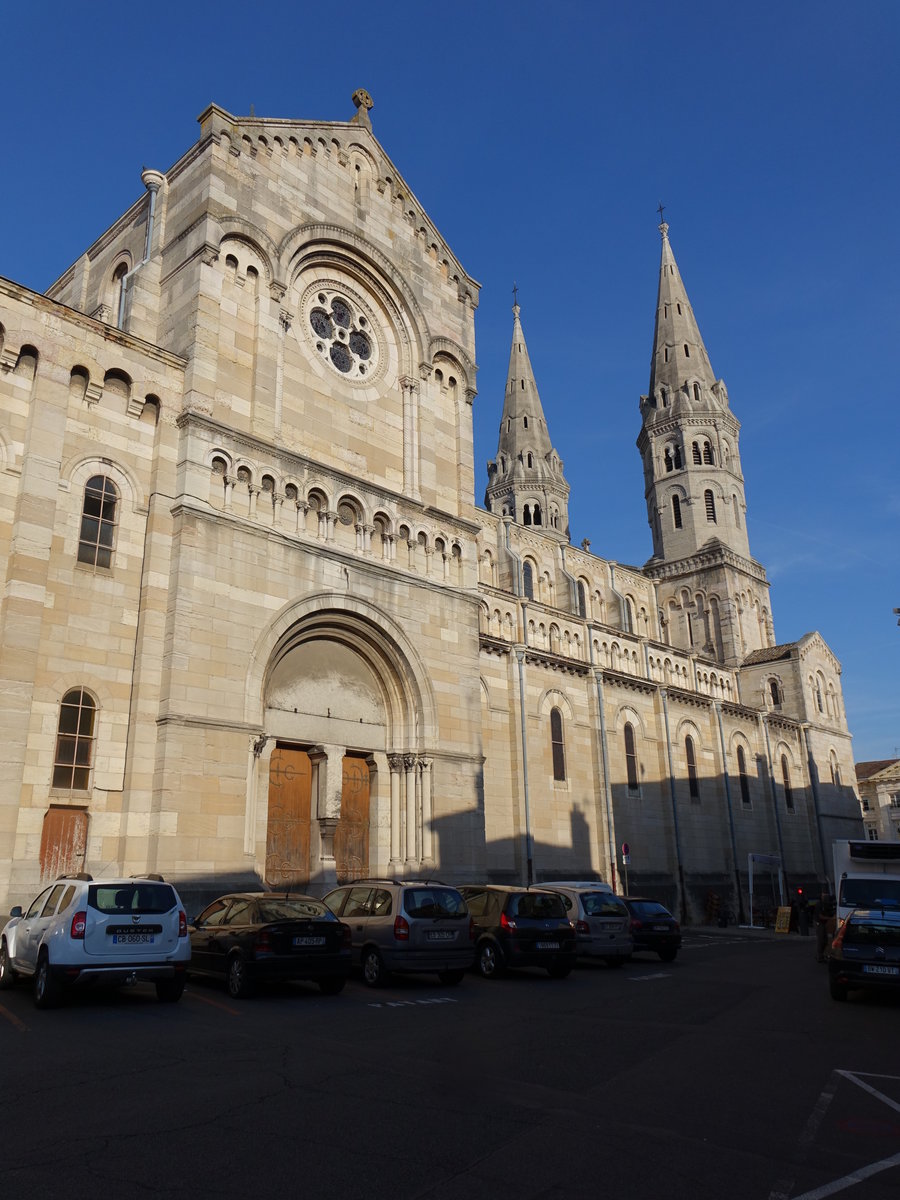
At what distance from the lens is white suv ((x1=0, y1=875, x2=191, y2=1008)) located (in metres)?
11.3

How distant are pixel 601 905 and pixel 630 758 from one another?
59.3 feet

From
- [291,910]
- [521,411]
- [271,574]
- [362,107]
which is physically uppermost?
[521,411]

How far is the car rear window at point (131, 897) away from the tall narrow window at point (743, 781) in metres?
36.5

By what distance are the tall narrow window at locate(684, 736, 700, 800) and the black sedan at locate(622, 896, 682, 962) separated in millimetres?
19468

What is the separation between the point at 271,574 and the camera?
20.8m

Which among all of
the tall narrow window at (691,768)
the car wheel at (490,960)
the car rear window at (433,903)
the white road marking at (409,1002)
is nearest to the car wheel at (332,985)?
the white road marking at (409,1002)

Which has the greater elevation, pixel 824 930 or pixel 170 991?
pixel 824 930

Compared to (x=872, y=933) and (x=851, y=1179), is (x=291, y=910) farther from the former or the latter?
(x=851, y=1179)

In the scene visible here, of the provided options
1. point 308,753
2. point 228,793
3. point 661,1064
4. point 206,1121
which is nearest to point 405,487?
point 308,753

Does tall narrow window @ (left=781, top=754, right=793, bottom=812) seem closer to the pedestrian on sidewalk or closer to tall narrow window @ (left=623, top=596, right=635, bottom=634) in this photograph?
tall narrow window @ (left=623, top=596, right=635, bottom=634)

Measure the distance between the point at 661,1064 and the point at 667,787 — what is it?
30.4 meters

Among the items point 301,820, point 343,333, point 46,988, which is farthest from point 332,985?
point 343,333

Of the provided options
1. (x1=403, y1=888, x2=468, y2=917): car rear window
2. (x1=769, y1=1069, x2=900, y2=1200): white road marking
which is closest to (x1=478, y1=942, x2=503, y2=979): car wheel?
(x1=403, y1=888, x2=468, y2=917): car rear window

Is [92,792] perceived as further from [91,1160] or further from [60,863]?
[91,1160]
